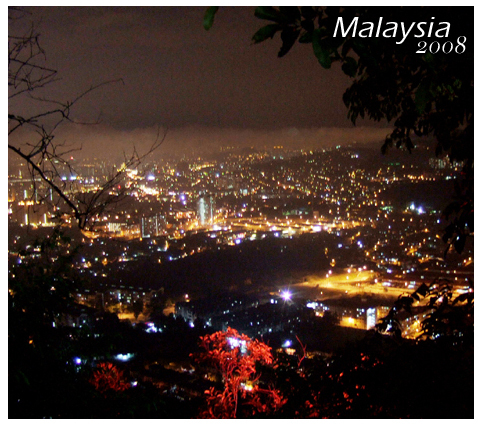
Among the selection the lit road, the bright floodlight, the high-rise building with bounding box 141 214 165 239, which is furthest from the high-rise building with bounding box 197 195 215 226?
the bright floodlight

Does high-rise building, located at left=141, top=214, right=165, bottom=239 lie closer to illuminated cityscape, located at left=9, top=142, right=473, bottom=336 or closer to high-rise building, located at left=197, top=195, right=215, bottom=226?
illuminated cityscape, located at left=9, top=142, right=473, bottom=336

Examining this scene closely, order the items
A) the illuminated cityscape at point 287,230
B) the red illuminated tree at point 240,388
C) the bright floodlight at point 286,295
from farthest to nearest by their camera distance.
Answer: the bright floodlight at point 286,295 < the illuminated cityscape at point 287,230 < the red illuminated tree at point 240,388

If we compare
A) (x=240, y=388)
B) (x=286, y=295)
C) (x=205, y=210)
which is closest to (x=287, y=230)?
(x=205, y=210)

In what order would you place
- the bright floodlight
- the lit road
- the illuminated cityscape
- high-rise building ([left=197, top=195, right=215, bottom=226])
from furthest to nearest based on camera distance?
high-rise building ([left=197, top=195, right=215, bottom=226]) → the bright floodlight → the lit road → the illuminated cityscape

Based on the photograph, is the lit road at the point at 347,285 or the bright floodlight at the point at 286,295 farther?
the bright floodlight at the point at 286,295

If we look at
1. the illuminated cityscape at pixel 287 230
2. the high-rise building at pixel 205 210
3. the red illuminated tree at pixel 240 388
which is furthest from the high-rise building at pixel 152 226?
the red illuminated tree at pixel 240 388

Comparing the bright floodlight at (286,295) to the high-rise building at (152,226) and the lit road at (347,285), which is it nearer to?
the lit road at (347,285)

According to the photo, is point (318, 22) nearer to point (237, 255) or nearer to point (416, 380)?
point (416, 380)

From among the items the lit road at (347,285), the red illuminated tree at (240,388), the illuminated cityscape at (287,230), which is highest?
the illuminated cityscape at (287,230)

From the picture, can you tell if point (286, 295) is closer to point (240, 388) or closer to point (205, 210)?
point (240, 388)
